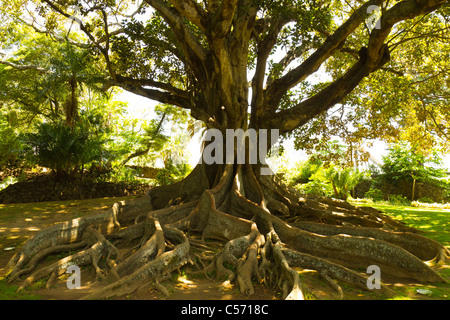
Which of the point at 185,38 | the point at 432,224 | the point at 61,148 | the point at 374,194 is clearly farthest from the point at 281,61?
the point at 374,194

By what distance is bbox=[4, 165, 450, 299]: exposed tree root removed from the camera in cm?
434

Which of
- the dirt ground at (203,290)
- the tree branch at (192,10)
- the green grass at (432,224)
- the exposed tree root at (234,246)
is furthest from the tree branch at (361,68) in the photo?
the dirt ground at (203,290)

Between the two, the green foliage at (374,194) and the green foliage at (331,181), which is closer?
the green foliage at (331,181)

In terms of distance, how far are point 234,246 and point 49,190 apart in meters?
10.5

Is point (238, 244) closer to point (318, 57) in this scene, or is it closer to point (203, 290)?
point (203, 290)

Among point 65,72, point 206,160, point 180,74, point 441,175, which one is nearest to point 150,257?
point 206,160

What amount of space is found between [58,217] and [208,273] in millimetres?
5761

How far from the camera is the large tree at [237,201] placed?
184 inches

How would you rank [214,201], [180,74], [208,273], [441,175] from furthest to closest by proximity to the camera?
[441,175]
[180,74]
[214,201]
[208,273]

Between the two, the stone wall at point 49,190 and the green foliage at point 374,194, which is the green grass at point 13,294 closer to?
the stone wall at point 49,190

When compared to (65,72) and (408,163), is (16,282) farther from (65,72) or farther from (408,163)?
(408,163)

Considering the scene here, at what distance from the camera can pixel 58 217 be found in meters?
8.44

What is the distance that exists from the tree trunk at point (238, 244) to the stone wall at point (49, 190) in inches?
238
